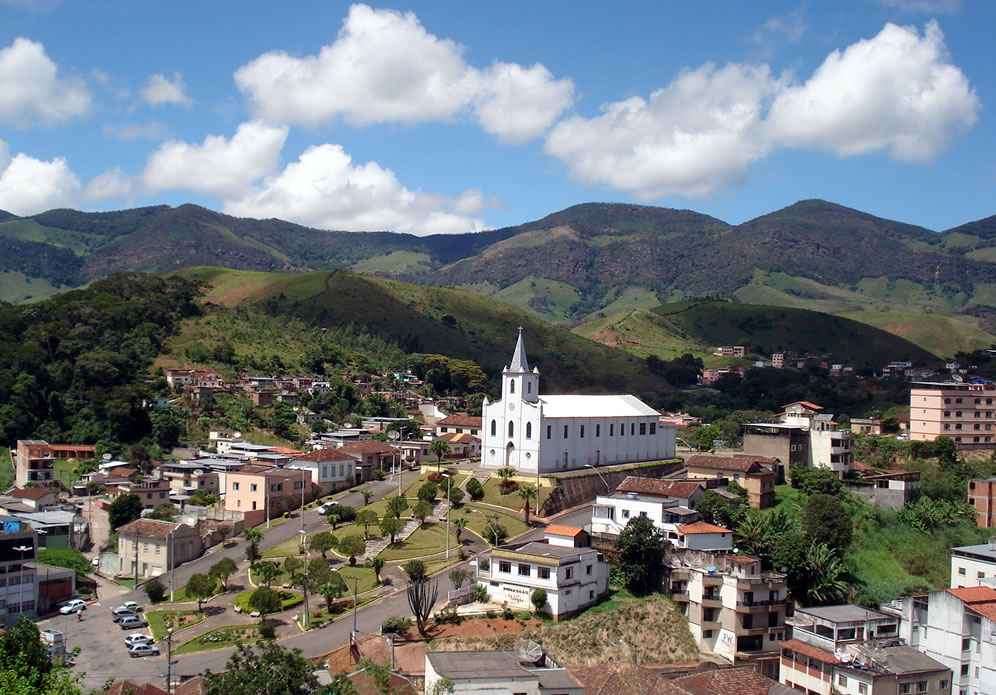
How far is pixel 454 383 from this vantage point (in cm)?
10875

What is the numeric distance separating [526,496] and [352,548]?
10.9 metres

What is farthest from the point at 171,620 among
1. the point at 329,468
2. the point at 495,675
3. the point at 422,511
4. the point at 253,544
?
the point at 329,468

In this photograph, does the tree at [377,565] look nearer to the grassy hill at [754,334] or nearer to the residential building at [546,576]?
the residential building at [546,576]

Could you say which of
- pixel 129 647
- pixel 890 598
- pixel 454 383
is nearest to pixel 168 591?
pixel 129 647

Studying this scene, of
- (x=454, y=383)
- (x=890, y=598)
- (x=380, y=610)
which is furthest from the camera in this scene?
(x=454, y=383)

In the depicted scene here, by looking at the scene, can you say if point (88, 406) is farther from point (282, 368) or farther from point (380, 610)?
point (380, 610)

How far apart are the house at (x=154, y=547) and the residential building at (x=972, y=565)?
3763cm

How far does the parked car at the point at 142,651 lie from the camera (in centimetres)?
4106

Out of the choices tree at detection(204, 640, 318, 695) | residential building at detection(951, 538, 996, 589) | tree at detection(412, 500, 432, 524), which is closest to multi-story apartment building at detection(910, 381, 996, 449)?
residential building at detection(951, 538, 996, 589)

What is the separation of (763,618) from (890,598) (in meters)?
9.15

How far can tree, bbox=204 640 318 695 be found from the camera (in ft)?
103

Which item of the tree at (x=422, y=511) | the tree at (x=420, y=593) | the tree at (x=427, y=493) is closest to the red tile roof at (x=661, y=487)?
the tree at (x=422, y=511)

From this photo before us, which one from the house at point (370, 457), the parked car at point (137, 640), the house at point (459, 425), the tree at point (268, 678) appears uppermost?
the house at point (459, 425)

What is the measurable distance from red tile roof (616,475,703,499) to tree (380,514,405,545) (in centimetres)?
1162
